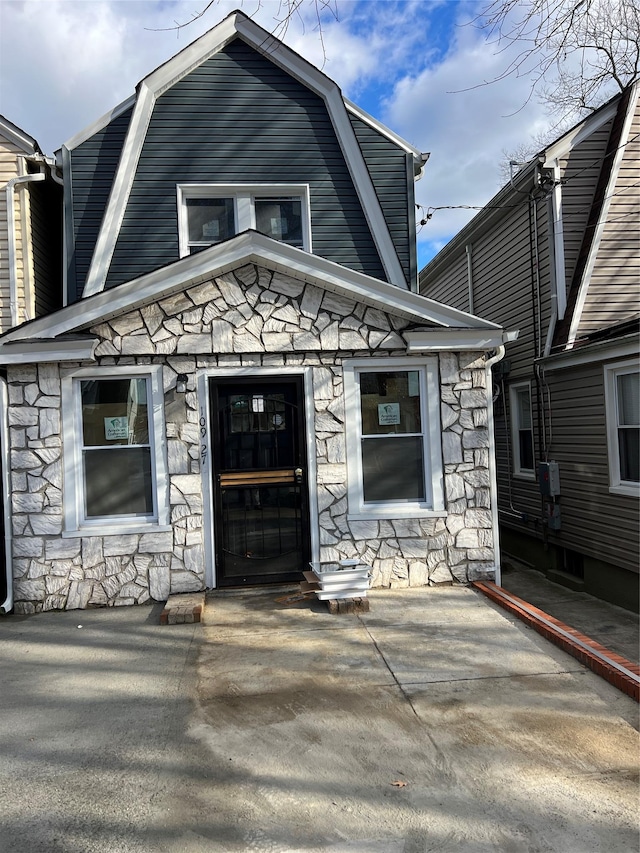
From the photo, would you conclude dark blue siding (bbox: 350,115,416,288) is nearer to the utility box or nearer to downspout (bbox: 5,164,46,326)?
the utility box

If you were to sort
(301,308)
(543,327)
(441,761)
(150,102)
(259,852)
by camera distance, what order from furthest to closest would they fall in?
(543,327) → (150,102) → (301,308) → (441,761) → (259,852)

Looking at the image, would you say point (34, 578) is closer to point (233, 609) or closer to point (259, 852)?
point (233, 609)

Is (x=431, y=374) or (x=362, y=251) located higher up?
(x=362, y=251)

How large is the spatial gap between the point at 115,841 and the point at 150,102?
7868mm

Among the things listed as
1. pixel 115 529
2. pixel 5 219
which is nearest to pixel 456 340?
pixel 115 529

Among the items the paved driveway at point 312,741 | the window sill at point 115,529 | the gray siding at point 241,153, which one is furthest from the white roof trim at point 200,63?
the paved driveway at point 312,741

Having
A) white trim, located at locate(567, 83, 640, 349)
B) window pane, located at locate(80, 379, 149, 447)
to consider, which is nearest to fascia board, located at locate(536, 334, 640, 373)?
white trim, located at locate(567, 83, 640, 349)

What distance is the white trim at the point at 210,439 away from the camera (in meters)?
6.14

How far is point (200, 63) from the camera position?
25.7 ft

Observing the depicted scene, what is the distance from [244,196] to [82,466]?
403 centimetres

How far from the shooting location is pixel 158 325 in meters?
6.07

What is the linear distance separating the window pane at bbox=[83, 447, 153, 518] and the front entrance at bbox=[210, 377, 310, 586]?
0.73 meters

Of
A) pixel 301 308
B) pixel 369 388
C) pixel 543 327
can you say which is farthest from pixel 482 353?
pixel 543 327

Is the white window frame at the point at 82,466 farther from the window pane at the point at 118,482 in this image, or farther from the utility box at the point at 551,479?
the utility box at the point at 551,479
